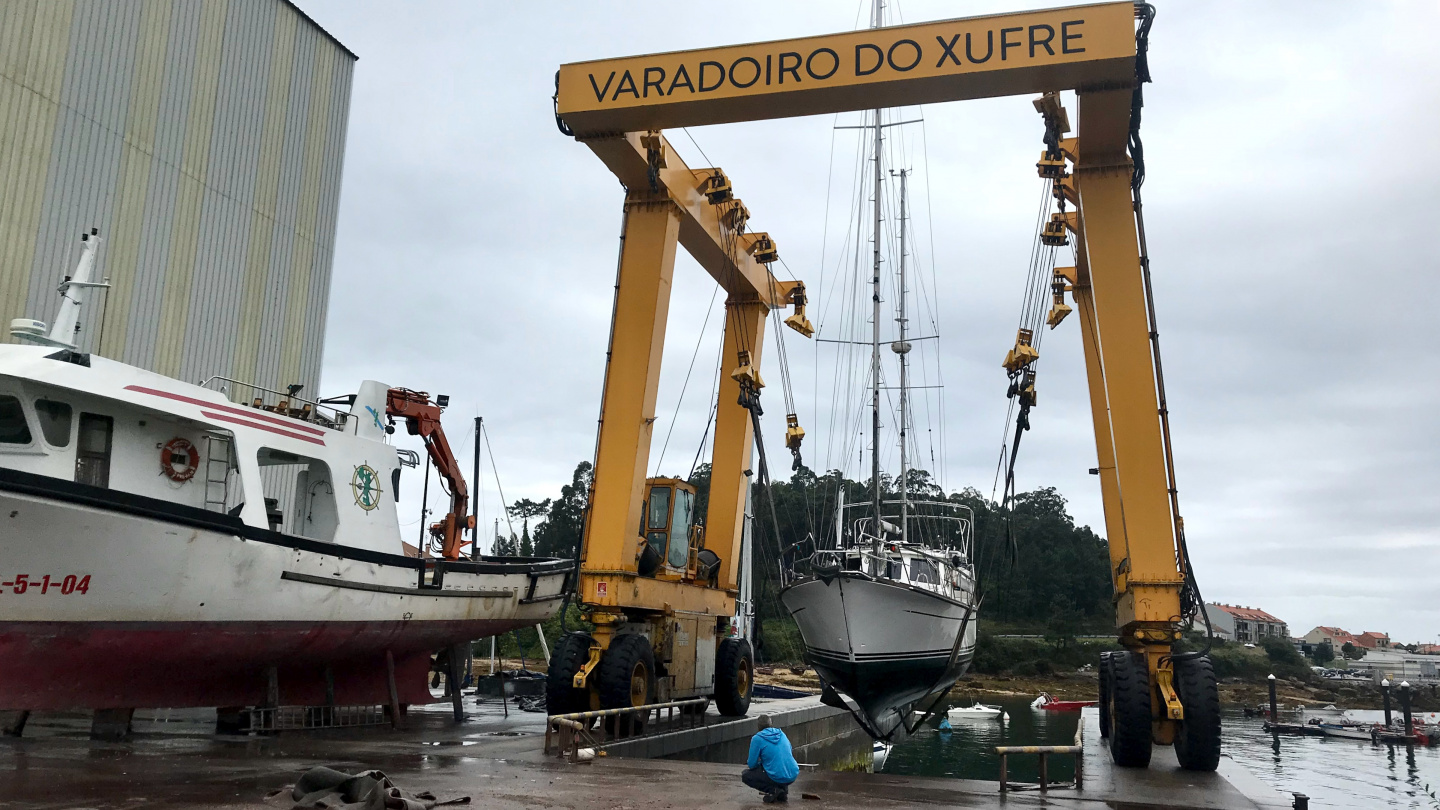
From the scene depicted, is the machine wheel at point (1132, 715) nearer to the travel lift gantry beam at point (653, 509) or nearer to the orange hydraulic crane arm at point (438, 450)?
the travel lift gantry beam at point (653, 509)

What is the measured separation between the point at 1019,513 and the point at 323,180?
80.6m

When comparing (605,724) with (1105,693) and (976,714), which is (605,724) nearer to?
(1105,693)

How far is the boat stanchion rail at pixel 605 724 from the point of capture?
1050 centimetres

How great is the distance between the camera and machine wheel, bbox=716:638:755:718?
16.3 meters

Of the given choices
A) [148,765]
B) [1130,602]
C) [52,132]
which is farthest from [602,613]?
[52,132]

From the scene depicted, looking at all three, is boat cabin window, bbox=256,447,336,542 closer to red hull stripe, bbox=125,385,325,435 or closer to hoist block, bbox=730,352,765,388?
red hull stripe, bbox=125,385,325,435

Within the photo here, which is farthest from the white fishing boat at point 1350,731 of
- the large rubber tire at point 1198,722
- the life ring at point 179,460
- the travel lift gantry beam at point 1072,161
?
the life ring at point 179,460

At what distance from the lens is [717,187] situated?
15352 millimetres

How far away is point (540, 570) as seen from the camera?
1672cm

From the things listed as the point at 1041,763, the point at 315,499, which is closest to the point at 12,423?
the point at 315,499

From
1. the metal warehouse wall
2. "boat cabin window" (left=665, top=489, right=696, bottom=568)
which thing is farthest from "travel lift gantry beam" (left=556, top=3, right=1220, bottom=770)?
the metal warehouse wall

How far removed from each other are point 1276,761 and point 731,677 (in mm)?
17506

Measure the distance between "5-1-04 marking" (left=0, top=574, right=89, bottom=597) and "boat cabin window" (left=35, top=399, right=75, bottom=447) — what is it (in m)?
1.66

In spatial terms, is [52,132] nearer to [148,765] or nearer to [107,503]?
[107,503]
